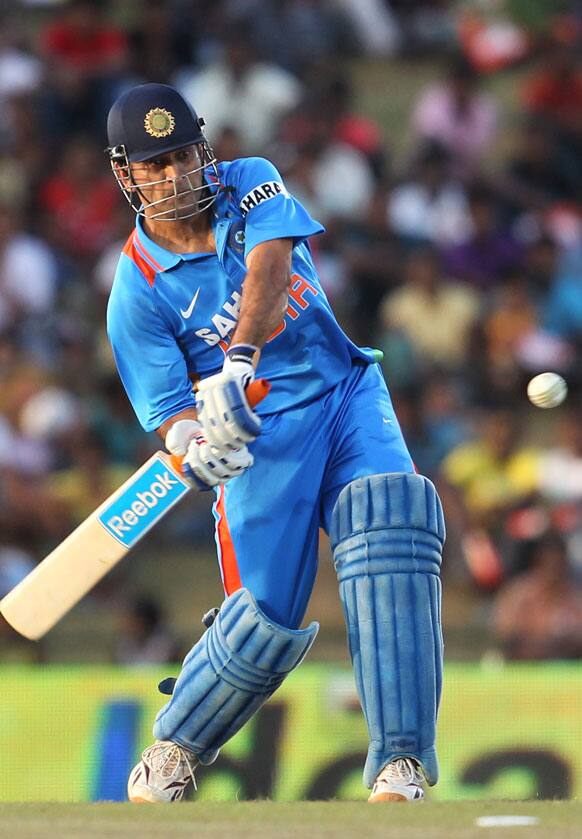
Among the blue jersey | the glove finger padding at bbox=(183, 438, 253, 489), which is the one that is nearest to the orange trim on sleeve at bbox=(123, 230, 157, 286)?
the blue jersey

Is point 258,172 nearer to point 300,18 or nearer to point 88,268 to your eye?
point 88,268

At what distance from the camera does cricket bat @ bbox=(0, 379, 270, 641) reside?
13.0ft

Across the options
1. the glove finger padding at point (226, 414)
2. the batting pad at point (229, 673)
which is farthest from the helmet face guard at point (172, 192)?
the batting pad at point (229, 673)

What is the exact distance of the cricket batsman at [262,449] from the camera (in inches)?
149

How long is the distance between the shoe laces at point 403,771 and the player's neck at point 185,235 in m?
1.32

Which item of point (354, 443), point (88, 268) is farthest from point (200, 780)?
point (88, 268)

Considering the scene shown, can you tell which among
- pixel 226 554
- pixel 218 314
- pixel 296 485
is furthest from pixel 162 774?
pixel 218 314

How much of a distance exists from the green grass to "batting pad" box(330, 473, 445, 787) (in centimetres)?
27

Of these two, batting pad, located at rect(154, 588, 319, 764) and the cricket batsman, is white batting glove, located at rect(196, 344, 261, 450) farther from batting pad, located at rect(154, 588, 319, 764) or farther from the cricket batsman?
batting pad, located at rect(154, 588, 319, 764)

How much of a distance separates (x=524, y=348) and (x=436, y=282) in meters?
0.62

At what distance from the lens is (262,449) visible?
3.99 m

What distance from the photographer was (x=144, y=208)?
13.1 feet

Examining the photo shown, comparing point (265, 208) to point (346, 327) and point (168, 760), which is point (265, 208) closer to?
point (168, 760)

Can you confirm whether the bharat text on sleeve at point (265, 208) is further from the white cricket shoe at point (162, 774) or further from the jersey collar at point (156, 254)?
the white cricket shoe at point (162, 774)
